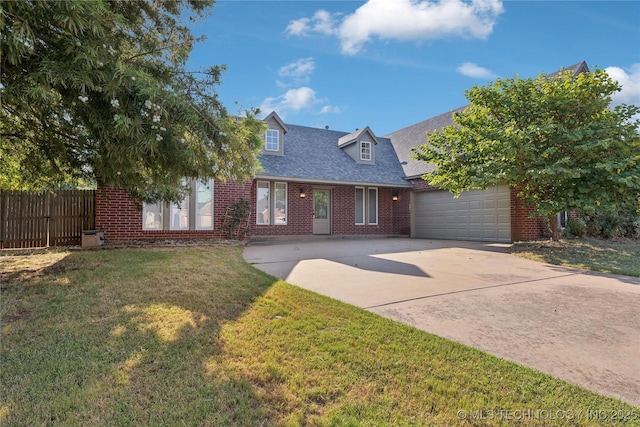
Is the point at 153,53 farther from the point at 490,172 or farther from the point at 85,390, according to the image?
the point at 490,172

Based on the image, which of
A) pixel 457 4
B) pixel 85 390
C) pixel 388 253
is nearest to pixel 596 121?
pixel 457 4

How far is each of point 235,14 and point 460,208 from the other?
10.8 metres

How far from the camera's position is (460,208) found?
13391 mm

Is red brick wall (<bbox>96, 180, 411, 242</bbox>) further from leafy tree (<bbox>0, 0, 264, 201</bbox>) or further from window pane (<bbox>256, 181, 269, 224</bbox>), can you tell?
leafy tree (<bbox>0, 0, 264, 201</bbox>)

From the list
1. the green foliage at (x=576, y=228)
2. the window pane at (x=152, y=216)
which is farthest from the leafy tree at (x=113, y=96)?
the green foliage at (x=576, y=228)

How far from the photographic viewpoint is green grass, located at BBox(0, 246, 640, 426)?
199cm

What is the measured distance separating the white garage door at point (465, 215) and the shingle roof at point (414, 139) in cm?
A: 120

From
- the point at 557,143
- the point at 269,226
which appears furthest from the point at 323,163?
the point at 557,143

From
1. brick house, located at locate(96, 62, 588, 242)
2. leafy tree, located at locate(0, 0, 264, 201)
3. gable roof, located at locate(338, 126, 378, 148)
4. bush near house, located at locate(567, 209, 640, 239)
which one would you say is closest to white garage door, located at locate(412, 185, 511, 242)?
brick house, located at locate(96, 62, 588, 242)

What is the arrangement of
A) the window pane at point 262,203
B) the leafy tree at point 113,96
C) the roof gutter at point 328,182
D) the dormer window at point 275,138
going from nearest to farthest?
1. the leafy tree at point 113,96
2. the roof gutter at point 328,182
3. the window pane at point 262,203
4. the dormer window at point 275,138

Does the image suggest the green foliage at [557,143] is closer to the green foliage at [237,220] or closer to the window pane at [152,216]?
the green foliage at [237,220]

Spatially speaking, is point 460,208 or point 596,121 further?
point 460,208

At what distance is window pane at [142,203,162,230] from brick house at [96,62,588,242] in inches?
1.2

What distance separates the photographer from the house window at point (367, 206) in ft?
50.3
